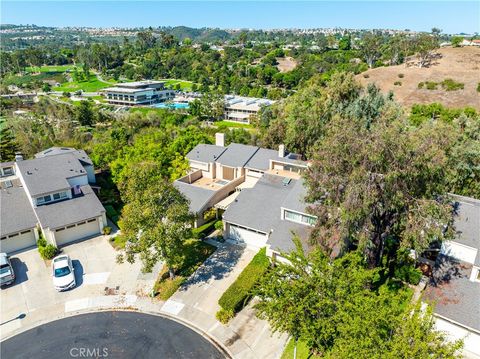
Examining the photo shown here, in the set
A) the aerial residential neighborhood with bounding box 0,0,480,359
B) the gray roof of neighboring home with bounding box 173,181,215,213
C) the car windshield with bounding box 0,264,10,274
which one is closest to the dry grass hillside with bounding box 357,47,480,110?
the aerial residential neighborhood with bounding box 0,0,480,359

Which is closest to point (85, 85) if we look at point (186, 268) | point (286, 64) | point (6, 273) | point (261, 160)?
point (286, 64)

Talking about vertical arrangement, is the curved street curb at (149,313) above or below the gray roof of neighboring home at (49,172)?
below

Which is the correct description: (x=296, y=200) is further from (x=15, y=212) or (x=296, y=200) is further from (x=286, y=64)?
(x=286, y=64)

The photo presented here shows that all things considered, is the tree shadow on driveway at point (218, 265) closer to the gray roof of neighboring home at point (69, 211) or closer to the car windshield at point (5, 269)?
the gray roof of neighboring home at point (69, 211)

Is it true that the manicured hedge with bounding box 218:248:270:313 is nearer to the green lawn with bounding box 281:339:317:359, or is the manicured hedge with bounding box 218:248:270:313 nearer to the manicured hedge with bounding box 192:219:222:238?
the green lawn with bounding box 281:339:317:359

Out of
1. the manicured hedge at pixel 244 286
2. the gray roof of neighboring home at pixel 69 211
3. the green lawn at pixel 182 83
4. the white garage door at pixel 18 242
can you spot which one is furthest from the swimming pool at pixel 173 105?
the manicured hedge at pixel 244 286

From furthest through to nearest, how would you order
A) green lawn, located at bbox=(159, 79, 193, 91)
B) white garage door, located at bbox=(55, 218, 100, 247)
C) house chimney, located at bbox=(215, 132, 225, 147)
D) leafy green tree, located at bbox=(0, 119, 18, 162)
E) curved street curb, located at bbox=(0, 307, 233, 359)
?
1. green lawn, located at bbox=(159, 79, 193, 91)
2. leafy green tree, located at bbox=(0, 119, 18, 162)
3. house chimney, located at bbox=(215, 132, 225, 147)
4. white garage door, located at bbox=(55, 218, 100, 247)
5. curved street curb, located at bbox=(0, 307, 233, 359)
